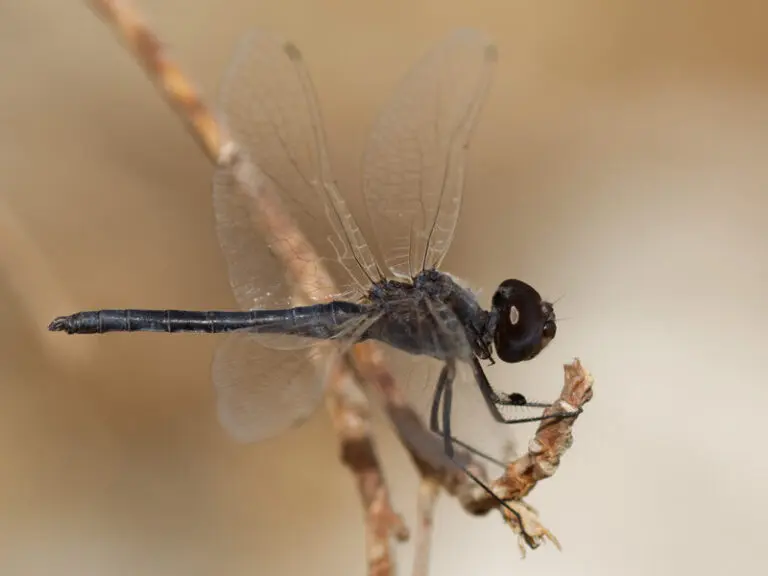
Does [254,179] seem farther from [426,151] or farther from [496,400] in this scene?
[496,400]

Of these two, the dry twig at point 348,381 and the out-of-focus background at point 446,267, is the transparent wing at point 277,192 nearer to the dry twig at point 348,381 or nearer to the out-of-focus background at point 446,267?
the dry twig at point 348,381

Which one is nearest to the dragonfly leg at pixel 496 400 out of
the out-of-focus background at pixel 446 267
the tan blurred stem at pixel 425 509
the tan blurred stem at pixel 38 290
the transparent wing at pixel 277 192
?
the tan blurred stem at pixel 425 509

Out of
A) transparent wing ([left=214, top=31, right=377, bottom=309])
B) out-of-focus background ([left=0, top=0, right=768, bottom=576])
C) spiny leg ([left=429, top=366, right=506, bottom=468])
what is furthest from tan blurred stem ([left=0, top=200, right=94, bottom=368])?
spiny leg ([left=429, top=366, right=506, bottom=468])

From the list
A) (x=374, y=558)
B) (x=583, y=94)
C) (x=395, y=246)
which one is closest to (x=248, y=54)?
(x=395, y=246)

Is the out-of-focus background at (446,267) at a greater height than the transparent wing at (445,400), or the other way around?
the out-of-focus background at (446,267)

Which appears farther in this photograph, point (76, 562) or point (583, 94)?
point (583, 94)

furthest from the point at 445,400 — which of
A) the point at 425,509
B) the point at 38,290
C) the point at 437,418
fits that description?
the point at 38,290

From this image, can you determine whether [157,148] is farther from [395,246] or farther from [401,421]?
[401,421]

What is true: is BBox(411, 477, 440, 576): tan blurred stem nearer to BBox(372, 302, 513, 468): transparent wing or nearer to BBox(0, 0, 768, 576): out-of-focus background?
BBox(372, 302, 513, 468): transparent wing
